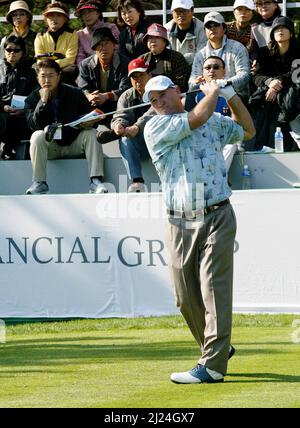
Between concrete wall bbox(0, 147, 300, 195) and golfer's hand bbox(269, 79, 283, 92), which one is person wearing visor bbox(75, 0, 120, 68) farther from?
golfer's hand bbox(269, 79, 283, 92)

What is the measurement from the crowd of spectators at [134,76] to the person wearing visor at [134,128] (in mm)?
12

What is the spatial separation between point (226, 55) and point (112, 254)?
2.88m

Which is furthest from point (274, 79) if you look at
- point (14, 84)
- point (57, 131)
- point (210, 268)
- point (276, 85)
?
point (210, 268)

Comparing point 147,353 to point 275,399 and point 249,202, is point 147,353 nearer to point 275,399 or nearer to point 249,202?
point 275,399

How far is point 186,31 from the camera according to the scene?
14578 mm

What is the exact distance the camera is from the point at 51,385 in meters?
7.79

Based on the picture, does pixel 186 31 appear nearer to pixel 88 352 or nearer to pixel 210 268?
pixel 88 352

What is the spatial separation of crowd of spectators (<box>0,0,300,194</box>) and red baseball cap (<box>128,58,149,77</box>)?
12 mm

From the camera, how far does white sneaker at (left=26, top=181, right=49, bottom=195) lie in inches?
533

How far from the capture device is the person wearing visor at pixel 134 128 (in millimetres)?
13203

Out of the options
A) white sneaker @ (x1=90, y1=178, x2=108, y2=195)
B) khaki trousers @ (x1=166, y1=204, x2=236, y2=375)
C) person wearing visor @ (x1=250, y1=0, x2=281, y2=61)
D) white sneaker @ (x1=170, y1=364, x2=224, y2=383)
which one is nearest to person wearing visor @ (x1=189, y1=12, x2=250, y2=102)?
person wearing visor @ (x1=250, y1=0, x2=281, y2=61)

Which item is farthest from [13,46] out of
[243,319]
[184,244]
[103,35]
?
[184,244]
